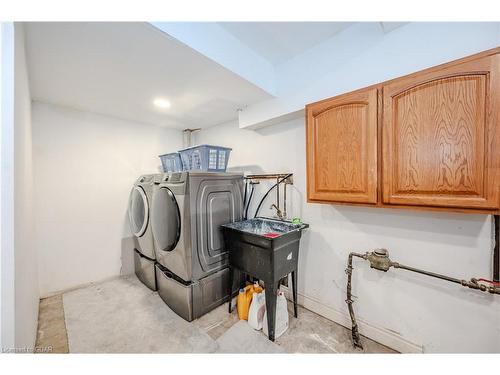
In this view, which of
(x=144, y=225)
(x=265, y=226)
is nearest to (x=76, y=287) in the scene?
(x=144, y=225)

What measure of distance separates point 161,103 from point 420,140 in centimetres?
243

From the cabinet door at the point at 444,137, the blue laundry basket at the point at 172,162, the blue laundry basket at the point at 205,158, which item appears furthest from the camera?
the blue laundry basket at the point at 172,162

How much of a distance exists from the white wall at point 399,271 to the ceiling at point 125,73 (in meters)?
0.86

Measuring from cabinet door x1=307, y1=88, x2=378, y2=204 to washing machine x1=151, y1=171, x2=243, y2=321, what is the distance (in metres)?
0.99

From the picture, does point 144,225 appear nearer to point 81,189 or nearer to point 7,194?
point 81,189

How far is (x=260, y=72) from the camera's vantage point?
1923 millimetres

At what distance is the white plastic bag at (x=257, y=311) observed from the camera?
177cm

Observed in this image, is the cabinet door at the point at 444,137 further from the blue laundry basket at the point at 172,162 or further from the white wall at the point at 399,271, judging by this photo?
the blue laundry basket at the point at 172,162

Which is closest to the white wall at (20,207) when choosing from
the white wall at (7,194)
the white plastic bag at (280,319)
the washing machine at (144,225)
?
the white wall at (7,194)

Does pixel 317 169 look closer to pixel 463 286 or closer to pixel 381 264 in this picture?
pixel 381 264

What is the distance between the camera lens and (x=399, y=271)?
1.54 metres

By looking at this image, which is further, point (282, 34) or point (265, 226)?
point (265, 226)
